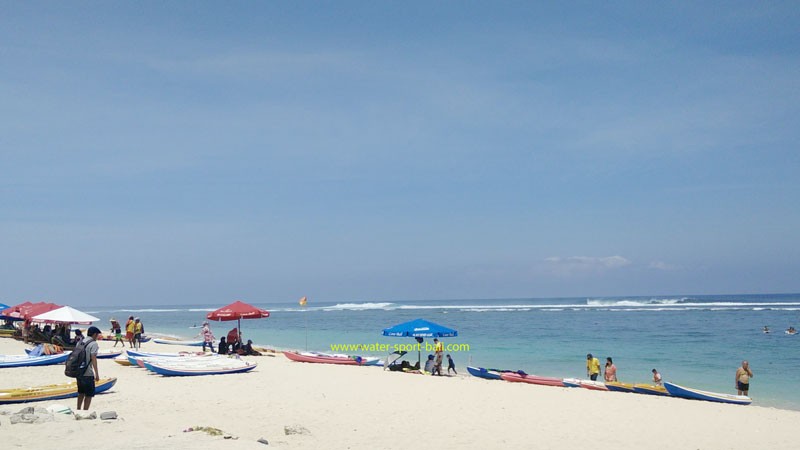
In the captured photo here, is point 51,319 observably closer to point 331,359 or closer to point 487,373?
point 331,359

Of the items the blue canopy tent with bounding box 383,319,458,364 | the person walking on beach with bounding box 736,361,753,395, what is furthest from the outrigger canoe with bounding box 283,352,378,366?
the person walking on beach with bounding box 736,361,753,395

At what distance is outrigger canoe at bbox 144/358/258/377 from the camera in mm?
16531

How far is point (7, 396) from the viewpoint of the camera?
11.3 meters

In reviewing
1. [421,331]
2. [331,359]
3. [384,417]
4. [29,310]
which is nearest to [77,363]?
[384,417]

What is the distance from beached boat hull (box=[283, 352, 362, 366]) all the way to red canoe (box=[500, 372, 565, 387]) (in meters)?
5.35

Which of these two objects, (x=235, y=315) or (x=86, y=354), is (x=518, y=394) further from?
(x=235, y=315)

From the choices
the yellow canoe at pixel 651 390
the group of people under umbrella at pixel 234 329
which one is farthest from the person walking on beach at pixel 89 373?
the yellow canoe at pixel 651 390

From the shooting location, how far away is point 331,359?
838 inches

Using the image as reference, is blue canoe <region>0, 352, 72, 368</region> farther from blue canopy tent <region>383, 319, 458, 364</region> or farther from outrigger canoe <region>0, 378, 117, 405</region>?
blue canopy tent <region>383, 319, 458, 364</region>

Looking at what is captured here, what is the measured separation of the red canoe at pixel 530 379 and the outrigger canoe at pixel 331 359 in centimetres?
498

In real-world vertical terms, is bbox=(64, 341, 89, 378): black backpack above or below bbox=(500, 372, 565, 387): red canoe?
above

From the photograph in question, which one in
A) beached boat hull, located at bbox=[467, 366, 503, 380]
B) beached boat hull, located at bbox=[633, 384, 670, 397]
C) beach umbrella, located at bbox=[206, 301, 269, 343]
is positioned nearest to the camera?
beached boat hull, located at bbox=[633, 384, 670, 397]

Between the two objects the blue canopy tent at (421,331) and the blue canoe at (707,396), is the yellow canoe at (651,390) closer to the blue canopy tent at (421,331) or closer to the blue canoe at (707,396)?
the blue canoe at (707,396)

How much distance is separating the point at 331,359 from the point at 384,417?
9907 millimetres
